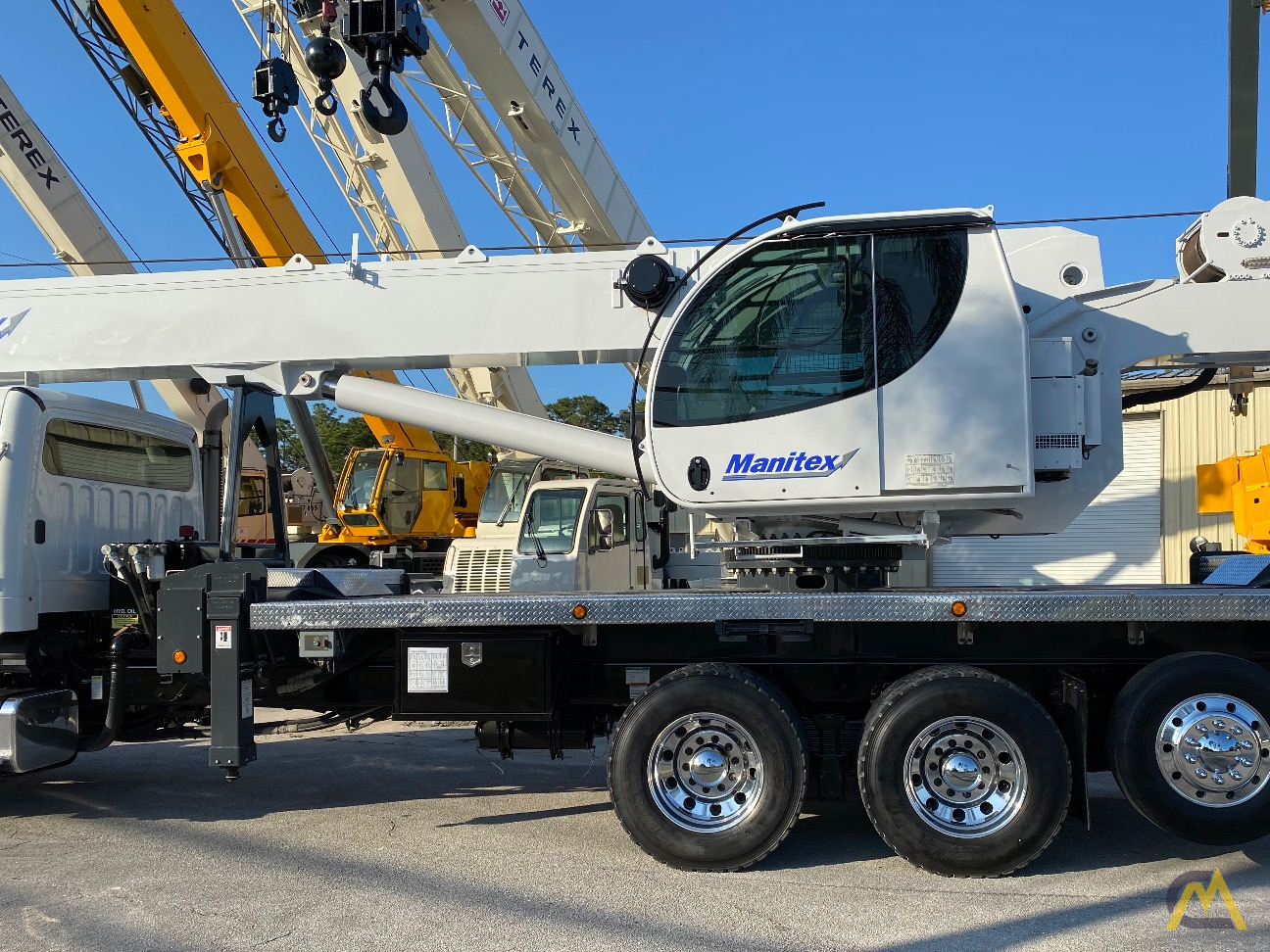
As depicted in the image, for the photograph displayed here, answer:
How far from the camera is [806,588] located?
611 cm

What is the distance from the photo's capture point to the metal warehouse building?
54.6ft

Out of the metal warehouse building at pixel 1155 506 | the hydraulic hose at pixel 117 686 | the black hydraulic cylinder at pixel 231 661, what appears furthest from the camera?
the metal warehouse building at pixel 1155 506

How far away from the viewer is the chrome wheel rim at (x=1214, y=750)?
5.13 m

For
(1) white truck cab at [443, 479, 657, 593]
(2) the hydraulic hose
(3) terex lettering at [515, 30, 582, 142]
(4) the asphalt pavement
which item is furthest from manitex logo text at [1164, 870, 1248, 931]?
(3) terex lettering at [515, 30, 582, 142]

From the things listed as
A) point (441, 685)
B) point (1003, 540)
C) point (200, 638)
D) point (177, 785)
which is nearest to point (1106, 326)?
point (441, 685)

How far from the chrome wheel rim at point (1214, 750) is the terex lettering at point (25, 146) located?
19.2 meters

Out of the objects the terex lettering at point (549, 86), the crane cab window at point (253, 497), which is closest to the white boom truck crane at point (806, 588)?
the terex lettering at point (549, 86)

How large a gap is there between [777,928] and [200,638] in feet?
11.2

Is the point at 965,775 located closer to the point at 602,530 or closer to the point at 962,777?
the point at 962,777

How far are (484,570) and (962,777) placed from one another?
9.88 metres

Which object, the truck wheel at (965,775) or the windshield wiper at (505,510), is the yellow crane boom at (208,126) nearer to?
the windshield wiper at (505,510)

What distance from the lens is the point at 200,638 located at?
5855mm

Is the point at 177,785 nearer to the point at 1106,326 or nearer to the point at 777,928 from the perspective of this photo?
the point at 777,928

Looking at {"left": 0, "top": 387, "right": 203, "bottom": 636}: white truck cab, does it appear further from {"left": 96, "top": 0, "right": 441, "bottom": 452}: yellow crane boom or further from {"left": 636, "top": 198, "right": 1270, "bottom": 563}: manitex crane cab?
{"left": 96, "top": 0, "right": 441, "bottom": 452}: yellow crane boom
